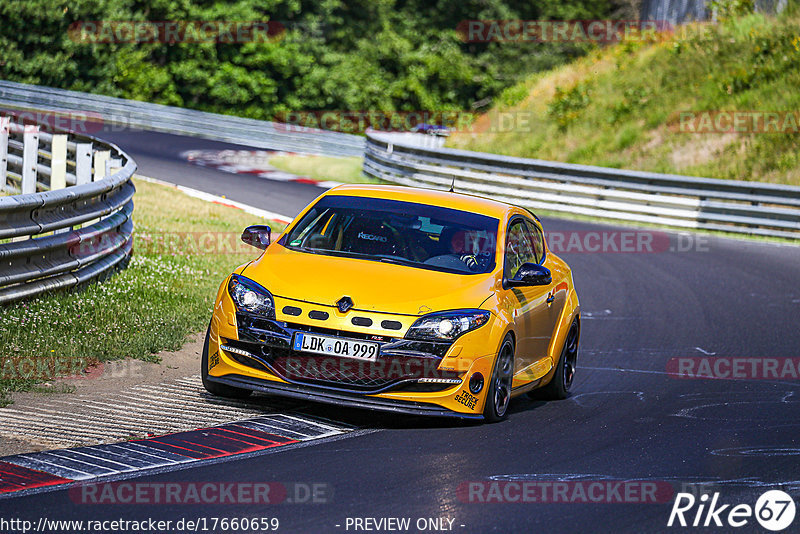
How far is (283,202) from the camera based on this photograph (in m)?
22.6

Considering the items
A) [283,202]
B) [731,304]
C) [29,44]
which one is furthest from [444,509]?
[29,44]

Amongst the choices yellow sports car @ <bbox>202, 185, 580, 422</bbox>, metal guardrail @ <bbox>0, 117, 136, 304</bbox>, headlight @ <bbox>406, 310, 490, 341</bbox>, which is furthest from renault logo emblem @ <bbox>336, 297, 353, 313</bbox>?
metal guardrail @ <bbox>0, 117, 136, 304</bbox>

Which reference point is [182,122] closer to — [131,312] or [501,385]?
[131,312]

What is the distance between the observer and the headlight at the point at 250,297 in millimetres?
7691

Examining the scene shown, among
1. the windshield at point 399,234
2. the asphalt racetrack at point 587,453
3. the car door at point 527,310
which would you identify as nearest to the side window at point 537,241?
the car door at point 527,310

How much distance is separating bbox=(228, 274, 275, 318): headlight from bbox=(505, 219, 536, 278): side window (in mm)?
1864

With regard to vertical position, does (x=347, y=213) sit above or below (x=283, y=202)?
above

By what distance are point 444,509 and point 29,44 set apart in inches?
1844

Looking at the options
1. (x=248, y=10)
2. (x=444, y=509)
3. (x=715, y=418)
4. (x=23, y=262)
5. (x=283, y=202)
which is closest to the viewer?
(x=444, y=509)

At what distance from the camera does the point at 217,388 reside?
8.12 meters

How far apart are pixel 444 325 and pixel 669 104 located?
85.3 feet

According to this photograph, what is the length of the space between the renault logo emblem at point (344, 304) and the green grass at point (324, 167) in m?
21.2

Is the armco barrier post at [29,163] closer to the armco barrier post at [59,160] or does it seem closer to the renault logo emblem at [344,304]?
the armco barrier post at [59,160]

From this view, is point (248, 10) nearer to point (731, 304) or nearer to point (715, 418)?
point (731, 304)
